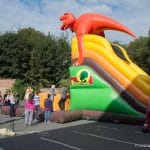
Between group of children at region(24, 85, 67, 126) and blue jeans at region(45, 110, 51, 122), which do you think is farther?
blue jeans at region(45, 110, 51, 122)

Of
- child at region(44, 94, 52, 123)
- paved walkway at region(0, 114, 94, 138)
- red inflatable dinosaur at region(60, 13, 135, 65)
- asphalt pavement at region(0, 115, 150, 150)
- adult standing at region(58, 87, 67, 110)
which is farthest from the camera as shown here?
adult standing at region(58, 87, 67, 110)

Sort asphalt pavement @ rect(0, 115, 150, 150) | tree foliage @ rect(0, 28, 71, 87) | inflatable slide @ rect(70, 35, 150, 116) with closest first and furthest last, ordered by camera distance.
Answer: asphalt pavement @ rect(0, 115, 150, 150) → inflatable slide @ rect(70, 35, 150, 116) → tree foliage @ rect(0, 28, 71, 87)

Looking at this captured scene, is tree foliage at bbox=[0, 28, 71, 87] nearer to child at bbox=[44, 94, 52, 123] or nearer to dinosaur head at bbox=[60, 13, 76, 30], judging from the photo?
dinosaur head at bbox=[60, 13, 76, 30]

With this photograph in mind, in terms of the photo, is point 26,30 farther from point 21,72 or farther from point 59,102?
point 59,102

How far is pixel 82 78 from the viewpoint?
741 inches

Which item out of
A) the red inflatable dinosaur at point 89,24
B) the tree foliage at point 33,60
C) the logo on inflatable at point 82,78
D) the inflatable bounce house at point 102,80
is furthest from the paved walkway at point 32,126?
the tree foliage at point 33,60

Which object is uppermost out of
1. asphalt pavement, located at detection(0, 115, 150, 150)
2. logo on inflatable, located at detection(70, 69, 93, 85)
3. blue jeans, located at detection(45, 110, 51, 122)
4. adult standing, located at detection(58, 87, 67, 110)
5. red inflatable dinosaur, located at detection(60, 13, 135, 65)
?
red inflatable dinosaur, located at detection(60, 13, 135, 65)

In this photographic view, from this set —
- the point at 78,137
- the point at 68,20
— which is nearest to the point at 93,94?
the point at 68,20

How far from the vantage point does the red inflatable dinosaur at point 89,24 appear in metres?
20.0

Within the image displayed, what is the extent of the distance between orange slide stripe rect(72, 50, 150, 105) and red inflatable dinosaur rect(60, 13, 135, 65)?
1295 millimetres

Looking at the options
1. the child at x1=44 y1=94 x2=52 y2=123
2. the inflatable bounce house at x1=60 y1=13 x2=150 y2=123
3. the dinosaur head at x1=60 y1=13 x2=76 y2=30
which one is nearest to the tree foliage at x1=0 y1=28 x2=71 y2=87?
the dinosaur head at x1=60 y1=13 x2=76 y2=30

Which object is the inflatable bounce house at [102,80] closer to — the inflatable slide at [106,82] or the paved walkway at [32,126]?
the inflatable slide at [106,82]

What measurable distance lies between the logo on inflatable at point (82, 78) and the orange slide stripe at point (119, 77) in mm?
726

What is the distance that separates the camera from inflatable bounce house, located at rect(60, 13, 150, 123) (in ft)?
55.7
